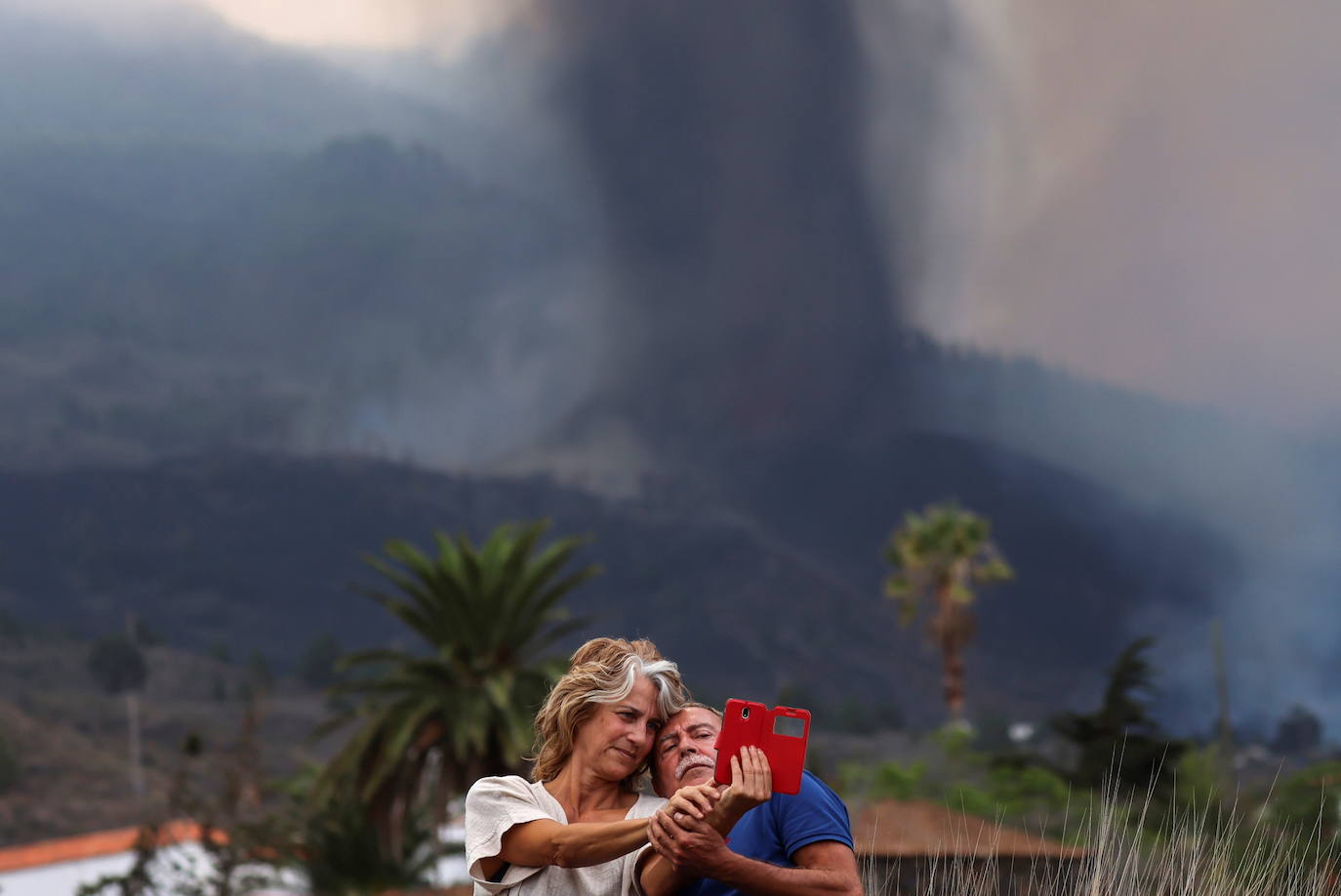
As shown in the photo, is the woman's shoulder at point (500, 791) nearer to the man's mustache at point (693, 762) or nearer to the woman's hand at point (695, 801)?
the man's mustache at point (693, 762)

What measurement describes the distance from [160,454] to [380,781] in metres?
186

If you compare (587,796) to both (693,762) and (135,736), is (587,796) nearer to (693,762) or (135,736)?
(693,762)

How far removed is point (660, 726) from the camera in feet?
14.4

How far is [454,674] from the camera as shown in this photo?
1022 inches

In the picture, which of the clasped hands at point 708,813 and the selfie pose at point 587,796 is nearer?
the clasped hands at point 708,813

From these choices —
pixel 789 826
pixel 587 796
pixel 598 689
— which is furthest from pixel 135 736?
pixel 789 826

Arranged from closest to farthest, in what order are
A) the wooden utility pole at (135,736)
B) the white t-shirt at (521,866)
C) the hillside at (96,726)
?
the white t-shirt at (521,866) < the hillside at (96,726) < the wooden utility pole at (135,736)

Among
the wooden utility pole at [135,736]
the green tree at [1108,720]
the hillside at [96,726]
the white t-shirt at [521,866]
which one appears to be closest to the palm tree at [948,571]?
the green tree at [1108,720]

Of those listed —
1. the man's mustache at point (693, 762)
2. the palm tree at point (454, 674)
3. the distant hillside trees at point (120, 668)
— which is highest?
the distant hillside trees at point (120, 668)

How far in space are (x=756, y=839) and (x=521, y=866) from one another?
718 mm

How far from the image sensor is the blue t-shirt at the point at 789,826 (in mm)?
3896

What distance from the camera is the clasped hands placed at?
3566mm

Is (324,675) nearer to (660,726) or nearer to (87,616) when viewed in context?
(87,616)

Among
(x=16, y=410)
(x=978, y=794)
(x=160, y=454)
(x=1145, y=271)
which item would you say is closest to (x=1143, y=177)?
(x=1145, y=271)
